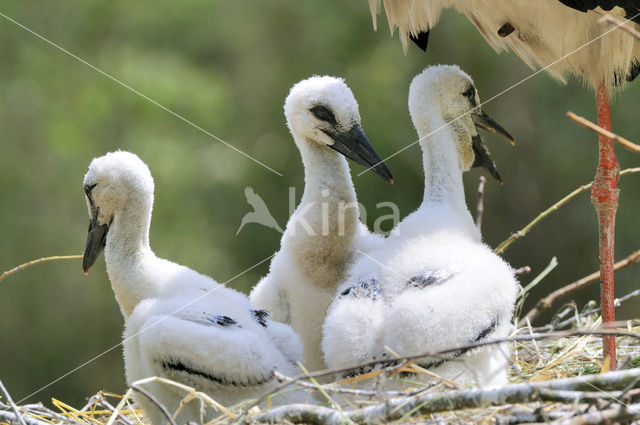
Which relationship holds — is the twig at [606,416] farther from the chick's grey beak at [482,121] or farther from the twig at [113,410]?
the chick's grey beak at [482,121]

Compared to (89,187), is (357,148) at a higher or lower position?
higher

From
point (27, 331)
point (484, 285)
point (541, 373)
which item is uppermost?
point (484, 285)

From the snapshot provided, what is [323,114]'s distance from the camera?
268cm

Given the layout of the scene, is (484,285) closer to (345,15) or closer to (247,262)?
(247,262)

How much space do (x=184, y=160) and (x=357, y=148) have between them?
13.2 ft

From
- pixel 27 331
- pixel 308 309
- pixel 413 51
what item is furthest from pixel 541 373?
pixel 27 331

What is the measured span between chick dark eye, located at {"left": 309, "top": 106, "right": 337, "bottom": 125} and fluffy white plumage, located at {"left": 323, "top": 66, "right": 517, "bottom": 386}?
0.32 m

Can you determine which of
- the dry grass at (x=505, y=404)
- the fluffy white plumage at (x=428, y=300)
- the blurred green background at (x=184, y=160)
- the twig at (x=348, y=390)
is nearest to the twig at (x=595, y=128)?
the dry grass at (x=505, y=404)

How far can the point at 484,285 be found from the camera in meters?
2.31

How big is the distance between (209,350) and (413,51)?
458 cm

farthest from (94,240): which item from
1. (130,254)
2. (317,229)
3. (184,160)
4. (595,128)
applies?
(184,160)

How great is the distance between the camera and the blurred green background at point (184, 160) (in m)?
6.33

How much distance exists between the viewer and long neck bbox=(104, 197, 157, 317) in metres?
2.56

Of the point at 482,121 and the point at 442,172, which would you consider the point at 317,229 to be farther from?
the point at 482,121
